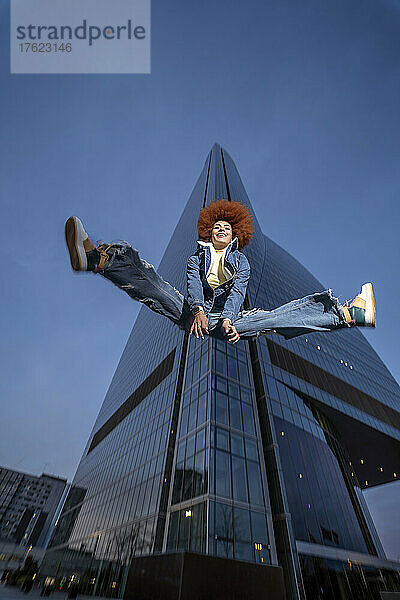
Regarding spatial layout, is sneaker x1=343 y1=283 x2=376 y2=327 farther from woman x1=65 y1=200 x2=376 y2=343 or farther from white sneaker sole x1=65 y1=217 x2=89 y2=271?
white sneaker sole x1=65 y1=217 x2=89 y2=271

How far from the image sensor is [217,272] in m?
4.43

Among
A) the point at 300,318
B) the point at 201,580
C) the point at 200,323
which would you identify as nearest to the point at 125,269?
the point at 200,323

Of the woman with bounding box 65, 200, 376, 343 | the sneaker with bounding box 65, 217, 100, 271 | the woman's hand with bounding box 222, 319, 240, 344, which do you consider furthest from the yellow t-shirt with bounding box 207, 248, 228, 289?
the sneaker with bounding box 65, 217, 100, 271

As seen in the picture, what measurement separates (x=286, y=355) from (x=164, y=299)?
23.8 metres

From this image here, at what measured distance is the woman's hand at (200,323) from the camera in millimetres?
3527

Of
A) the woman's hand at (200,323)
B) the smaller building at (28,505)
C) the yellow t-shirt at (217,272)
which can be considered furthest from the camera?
the smaller building at (28,505)

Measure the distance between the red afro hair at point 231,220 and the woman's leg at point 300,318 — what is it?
1274 mm

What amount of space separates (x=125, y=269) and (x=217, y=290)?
4.40ft

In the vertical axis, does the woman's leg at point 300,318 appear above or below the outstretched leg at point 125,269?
below

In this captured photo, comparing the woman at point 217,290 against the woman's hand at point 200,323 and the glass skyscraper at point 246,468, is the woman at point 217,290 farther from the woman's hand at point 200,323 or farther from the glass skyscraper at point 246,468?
the glass skyscraper at point 246,468

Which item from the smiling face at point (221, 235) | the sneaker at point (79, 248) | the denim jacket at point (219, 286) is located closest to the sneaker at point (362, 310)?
the denim jacket at point (219, 286)

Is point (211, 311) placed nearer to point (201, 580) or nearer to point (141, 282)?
point (141, 282)

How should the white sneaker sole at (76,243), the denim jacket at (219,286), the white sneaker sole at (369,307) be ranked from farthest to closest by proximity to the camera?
1. the white sneaker sole at (369,307)
2. the denim jacket at (219,286)
3. the white sneaker sole at (76,243)

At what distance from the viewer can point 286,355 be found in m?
26.0
